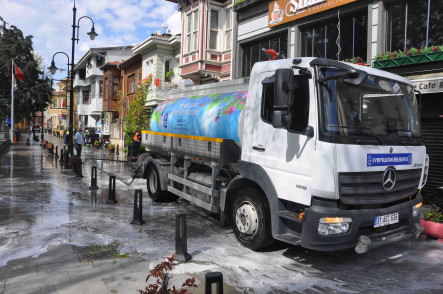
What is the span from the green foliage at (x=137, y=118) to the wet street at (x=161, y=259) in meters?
14.4

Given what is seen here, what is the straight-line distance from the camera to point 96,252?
5375 mm

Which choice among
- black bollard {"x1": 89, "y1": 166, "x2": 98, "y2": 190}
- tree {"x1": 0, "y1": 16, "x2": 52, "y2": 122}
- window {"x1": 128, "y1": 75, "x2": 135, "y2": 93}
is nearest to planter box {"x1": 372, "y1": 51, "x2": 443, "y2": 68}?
black bollard {"x1": 89, "y1": 166, "x2": 98, "y2": 190}

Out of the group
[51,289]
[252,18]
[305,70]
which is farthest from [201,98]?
[252,18]

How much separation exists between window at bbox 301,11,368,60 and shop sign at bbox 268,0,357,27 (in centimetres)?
59

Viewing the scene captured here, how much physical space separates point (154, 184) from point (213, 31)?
1142 centimetres

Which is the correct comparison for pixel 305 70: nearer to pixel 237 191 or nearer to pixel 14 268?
pixel 237 191

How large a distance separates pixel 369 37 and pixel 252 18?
19.4ft

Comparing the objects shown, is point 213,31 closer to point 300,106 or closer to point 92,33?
point 92,33

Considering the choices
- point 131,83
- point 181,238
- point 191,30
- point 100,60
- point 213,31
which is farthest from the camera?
point 100,60

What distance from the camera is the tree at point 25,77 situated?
36.7m

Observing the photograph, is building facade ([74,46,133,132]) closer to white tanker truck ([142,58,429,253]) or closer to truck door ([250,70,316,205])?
white tanker truck ([142,58,429,253])

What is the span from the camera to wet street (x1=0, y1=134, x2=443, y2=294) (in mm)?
4348

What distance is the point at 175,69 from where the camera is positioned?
25094mm

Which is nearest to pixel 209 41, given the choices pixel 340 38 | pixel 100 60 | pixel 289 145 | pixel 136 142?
pixel 136 142
